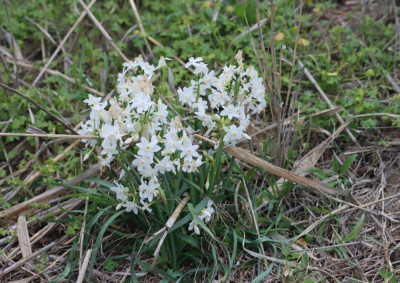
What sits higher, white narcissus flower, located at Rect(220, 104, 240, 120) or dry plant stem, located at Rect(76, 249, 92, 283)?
white narcissus flower, located at Rect(220, 104, 240, 120)

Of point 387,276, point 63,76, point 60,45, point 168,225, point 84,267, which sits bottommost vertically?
point 387,276

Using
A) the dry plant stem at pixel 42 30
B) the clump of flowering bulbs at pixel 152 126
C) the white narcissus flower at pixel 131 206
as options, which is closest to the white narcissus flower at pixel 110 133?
the clump of flowering bulbs at pixel 152 126

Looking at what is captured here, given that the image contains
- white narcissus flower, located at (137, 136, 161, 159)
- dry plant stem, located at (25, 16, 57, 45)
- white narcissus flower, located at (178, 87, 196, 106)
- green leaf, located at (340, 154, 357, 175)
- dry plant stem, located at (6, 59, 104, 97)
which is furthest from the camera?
dry plant stem, located at (25, 16, 57, 45)

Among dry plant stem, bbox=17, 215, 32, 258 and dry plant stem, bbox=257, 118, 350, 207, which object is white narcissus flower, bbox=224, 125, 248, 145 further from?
dry plant stem, bbox=17, 215, 32, 258

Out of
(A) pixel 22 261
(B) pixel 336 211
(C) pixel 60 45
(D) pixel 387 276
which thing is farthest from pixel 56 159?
(D) pixel 387 276

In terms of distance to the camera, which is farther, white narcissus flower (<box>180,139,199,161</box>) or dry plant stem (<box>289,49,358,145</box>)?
dry plant stem (<box>289,49,358,145</box>)

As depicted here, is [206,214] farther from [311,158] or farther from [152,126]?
[311,158]

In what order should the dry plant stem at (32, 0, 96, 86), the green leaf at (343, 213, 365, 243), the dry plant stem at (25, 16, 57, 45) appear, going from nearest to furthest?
the green leaf at (343, 213, 365, 243) → the dry plant stem at (32, 0, 96, 86) → the dry plant stem at (25, 16, 57, 45)

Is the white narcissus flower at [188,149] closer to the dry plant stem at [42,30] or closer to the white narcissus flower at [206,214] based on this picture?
the white narcissus flower at [206,214]

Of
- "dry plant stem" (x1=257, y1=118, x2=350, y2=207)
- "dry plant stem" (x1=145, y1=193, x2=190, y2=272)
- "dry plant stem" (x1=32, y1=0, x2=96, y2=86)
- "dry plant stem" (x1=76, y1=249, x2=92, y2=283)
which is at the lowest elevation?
"dry plant stem" (x1=257, y1=118, x2=350, y2=207)

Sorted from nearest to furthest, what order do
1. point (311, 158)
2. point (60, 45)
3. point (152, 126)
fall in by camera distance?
point (152, 126) < point (311, 158) < point (60, 45)

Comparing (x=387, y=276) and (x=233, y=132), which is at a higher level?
(x=233, y=132)

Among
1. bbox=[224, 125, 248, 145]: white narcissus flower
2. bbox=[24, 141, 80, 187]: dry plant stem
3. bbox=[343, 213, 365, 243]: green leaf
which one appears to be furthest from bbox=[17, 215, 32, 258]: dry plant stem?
bbox=[343, 213, 365, 243]: green leaf

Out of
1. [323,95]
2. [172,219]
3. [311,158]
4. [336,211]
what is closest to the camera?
[172,219]
